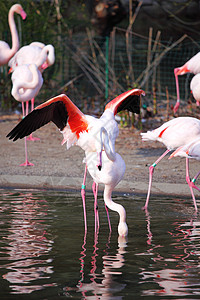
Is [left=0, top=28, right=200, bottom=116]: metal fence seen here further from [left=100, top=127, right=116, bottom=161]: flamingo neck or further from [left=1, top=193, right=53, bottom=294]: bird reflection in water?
[left=100, top=127, right=116, bottom=161]: flamingo neck

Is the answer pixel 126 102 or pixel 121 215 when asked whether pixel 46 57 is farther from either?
pixel 121 215

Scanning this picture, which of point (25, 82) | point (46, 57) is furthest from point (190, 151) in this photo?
point (46, 57)

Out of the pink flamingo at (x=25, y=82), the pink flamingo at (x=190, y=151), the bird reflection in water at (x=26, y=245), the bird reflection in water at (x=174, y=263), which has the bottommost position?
the bird reflection in water at (x=174, y=263)

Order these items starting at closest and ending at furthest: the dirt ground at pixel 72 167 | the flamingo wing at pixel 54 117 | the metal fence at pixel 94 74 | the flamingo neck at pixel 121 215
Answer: the flamingo neck at pixel 121 215 → the flamingo wing at pixel 54 117 → the dirt ground at pixel 72 167 → the metal fence at pixel 94 74

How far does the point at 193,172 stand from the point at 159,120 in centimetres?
364

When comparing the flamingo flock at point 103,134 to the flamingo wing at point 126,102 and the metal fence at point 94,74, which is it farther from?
the metal fence at point 94,74

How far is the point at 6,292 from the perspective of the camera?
2971 millimetres

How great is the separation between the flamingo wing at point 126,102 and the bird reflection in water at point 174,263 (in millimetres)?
1024

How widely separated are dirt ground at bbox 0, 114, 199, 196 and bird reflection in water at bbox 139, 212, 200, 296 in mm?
1527

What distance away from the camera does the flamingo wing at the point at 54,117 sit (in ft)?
14.8

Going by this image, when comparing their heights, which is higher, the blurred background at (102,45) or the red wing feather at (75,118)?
the blurred background at (102,45)

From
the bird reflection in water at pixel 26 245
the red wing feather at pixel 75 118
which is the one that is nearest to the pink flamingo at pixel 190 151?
the red wing feather at pixel 75 118

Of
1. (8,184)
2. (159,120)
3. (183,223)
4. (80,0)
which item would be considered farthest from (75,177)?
(80,0)

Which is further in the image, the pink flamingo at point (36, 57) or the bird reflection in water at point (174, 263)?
the pink flamingo at point (36, 57)
